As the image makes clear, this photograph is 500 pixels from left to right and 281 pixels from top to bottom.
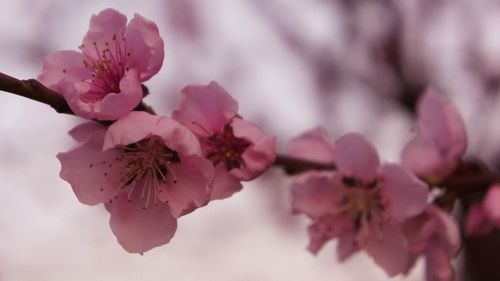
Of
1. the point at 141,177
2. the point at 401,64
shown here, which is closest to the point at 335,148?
the point at 141,177

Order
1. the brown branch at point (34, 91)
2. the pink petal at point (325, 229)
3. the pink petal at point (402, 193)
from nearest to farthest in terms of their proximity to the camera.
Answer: the brown branch at point (34, 91) → the pink petal at point (402, 193) → the pink petal at point (325, 229)

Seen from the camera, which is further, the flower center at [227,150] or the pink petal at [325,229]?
the pink petal at [325,229]

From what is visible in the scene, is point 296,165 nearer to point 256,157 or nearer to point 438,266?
point 256,157

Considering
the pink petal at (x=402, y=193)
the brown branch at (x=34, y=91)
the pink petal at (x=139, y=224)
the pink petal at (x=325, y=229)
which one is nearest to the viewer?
the brown branch at (x=34, y=91)

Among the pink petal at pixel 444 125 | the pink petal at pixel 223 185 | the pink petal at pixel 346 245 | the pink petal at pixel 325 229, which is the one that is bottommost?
the pink petal at pixel 346 245

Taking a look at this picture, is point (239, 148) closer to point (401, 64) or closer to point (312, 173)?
point (312, 173)

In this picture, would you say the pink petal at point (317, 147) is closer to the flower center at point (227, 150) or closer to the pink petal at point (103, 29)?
the flower center at point (227, 150)

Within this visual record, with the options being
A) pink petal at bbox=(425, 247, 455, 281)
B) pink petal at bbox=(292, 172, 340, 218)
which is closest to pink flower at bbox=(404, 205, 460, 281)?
pink petal at bbox=(425, 247, 455, 281)

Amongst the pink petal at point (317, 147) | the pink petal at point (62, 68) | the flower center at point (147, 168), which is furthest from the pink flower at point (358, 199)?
the pink petal at point (62, 68)
